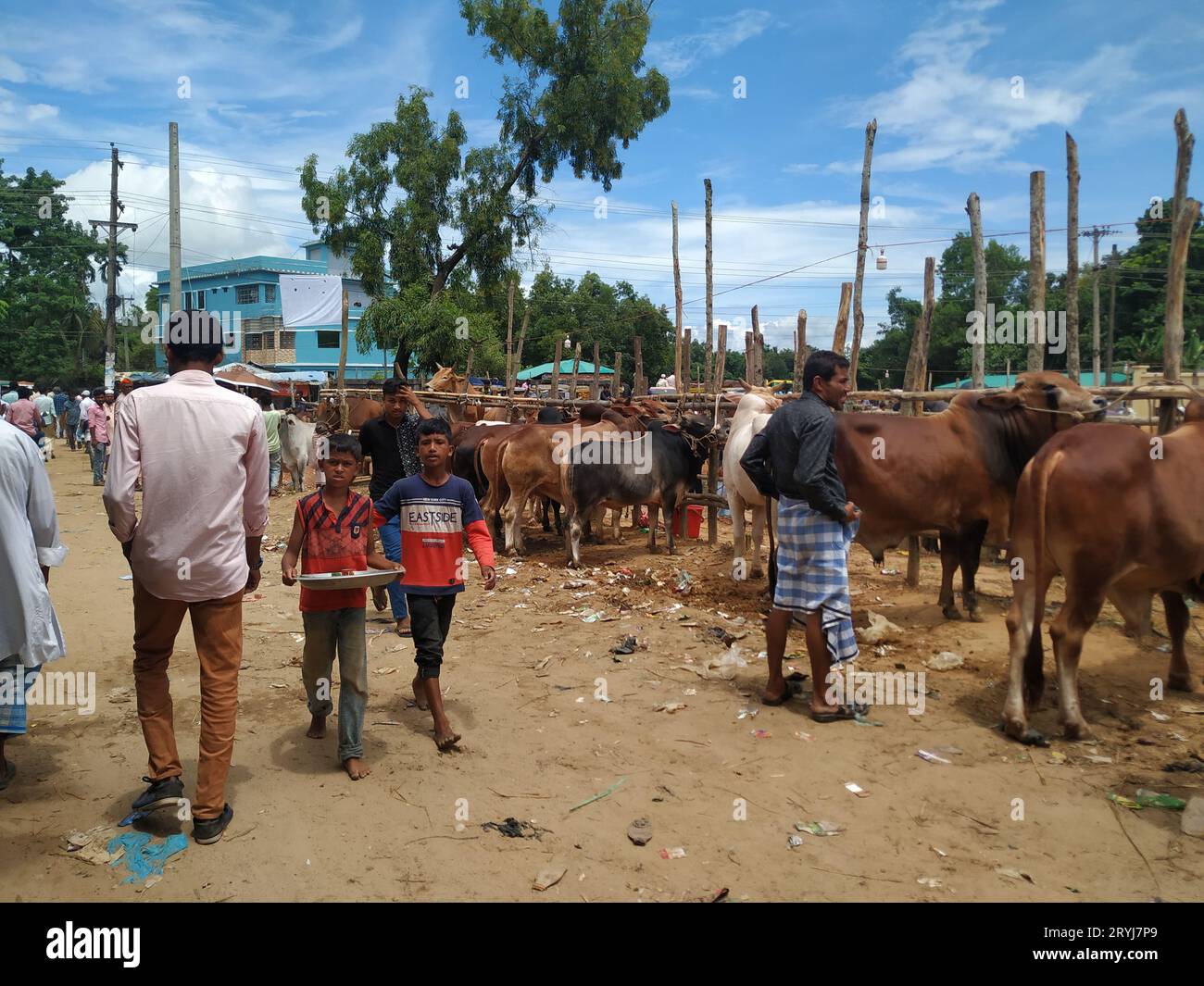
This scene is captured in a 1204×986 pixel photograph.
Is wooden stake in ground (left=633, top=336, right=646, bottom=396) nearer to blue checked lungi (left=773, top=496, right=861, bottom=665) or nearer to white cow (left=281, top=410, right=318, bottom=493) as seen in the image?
white cow (left=281, top=410, right=318, bottom=493)

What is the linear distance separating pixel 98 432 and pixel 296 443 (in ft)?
12.4

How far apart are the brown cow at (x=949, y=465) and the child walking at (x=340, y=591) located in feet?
14.1

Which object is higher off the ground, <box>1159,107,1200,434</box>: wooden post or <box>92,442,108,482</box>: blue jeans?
<box>1159,107,1200,434</box>: wooden post

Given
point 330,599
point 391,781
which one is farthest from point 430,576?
point 391,781

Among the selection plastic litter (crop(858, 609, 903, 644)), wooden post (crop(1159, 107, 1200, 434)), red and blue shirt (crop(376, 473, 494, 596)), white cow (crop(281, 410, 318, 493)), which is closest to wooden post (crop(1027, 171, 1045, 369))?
wooden post (crop(1159, 107, 1200, 434))

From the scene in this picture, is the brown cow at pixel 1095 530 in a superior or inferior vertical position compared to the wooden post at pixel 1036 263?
inferior

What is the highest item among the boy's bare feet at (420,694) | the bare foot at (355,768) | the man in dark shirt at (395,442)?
the man in dark shirt at (395,442)

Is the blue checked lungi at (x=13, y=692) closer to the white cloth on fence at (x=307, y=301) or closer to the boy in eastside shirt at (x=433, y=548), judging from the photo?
the boy in eastside shirt at (x=433, y=548)

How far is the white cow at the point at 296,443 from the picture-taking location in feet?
55.8

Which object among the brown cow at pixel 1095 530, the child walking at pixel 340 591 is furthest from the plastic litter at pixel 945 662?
the child walking at pixel 340 591

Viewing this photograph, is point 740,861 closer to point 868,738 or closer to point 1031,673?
point 868,738

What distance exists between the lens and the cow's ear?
23.2 feet

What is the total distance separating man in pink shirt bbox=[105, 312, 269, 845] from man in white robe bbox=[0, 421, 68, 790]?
1.62 ft

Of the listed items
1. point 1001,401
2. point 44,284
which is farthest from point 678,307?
point 44,284
